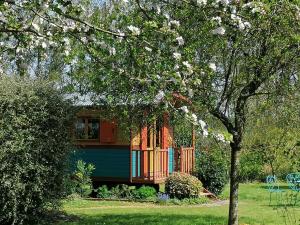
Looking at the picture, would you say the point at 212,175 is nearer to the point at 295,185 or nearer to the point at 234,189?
the point at 234,189

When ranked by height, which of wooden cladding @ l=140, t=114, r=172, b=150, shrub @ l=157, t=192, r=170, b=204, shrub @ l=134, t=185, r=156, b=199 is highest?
wooden cladding @ l=140, t=114, r=172, b=150

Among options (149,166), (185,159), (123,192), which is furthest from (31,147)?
(185,159)

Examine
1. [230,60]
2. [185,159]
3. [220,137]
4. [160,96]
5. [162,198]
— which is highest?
[230,60]

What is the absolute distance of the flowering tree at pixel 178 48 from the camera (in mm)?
4555

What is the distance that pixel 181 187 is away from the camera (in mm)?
18719

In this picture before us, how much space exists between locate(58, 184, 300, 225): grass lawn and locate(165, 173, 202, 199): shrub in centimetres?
115

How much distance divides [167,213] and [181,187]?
3857mm

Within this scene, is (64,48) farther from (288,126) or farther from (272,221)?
(272,221)

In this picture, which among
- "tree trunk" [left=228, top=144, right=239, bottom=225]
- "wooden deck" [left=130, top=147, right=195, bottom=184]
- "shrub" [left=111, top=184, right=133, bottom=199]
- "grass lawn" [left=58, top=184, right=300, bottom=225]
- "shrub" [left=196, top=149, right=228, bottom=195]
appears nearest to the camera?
"tree trunk" [left=228, top=144, right=239, bottom=225]

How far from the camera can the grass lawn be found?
12898mm

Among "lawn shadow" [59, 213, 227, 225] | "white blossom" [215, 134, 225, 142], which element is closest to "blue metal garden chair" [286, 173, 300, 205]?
"lawn shadow" [59, 213, 227, 225]

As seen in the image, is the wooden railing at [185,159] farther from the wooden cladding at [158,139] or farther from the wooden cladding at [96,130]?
the wooden cladding at [96,130]

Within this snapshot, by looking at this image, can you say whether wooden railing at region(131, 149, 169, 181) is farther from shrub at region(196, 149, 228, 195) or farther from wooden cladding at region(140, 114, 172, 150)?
shrub at region(196, 149, 228, 195)

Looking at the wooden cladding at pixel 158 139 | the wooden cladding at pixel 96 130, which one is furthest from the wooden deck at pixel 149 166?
the wooden cladding at pixel 96 130
